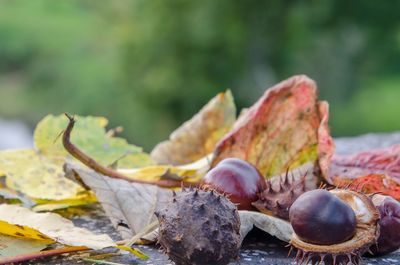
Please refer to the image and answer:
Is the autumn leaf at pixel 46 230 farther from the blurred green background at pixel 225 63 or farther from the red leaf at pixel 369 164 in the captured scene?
the blurred green background at pixel 225 63

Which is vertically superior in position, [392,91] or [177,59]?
[177,59]

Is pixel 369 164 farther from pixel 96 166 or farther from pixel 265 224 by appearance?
pixel 96 166

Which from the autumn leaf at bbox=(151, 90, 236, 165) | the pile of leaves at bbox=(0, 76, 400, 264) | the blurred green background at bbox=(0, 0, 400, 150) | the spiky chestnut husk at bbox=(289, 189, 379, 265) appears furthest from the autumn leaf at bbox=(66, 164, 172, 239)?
the blurred green background at bbox=(0, 0, 400, 150)

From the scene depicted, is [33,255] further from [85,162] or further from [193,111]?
[193,111]

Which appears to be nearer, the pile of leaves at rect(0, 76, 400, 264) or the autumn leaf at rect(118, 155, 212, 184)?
the pile of leaves at rect(0, 76, 400, 264)

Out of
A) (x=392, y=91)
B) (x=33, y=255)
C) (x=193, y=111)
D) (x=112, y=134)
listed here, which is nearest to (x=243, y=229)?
(x=33, y=255)

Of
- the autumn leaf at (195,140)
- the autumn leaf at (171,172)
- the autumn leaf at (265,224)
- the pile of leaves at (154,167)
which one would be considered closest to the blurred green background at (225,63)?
the autumn leaf at (195,140)

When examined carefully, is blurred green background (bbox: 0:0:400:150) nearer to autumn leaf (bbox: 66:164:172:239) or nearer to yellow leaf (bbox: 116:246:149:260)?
autumn leaf (bbox: 66:164:172:239)
